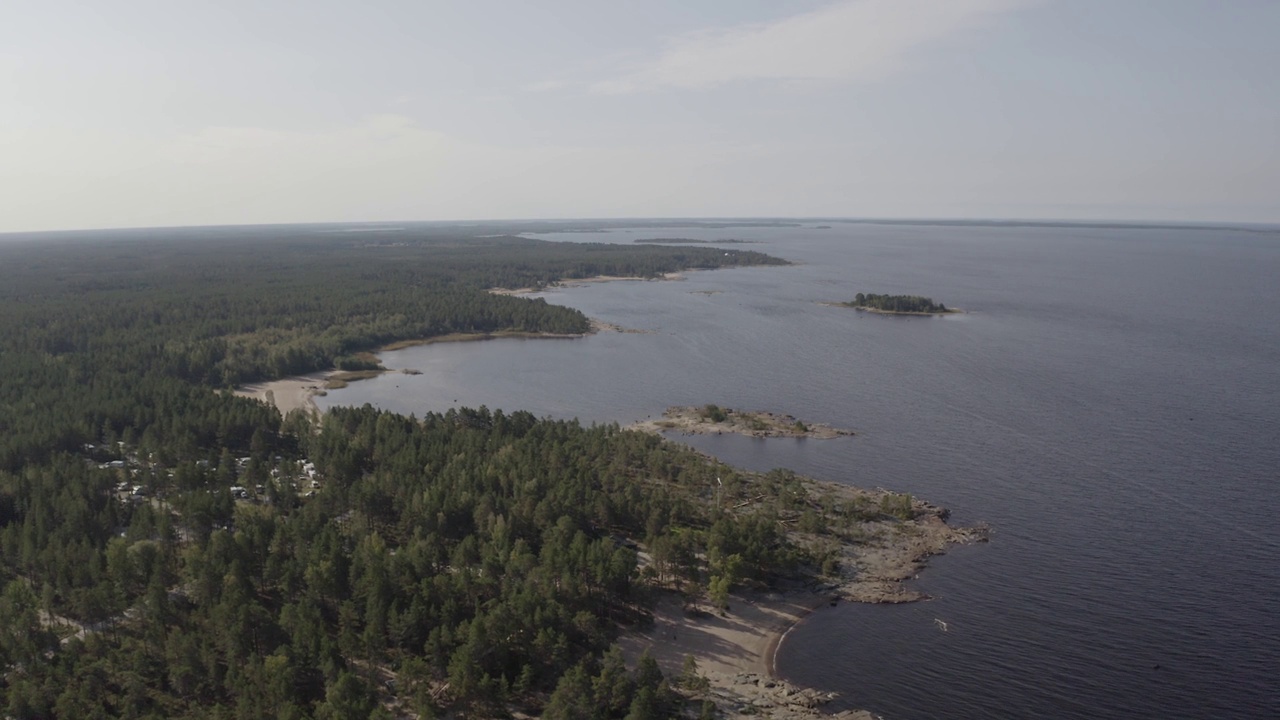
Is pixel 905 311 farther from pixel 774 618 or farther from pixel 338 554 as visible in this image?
pixel 338 554

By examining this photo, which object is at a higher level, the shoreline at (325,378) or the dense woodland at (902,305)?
the dense woodland at (902,305)

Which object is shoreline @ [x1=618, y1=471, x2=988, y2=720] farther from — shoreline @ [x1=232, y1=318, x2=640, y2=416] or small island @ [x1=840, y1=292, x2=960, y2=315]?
small island @ [x1=840, y1=292, x2=960, y2=315]

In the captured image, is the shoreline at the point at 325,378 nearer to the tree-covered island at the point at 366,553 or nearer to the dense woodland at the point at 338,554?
the tree-covered island at the point at 366,553

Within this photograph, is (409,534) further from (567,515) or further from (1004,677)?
(1004,677)

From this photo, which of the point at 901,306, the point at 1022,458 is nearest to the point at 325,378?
the point at 1022,458

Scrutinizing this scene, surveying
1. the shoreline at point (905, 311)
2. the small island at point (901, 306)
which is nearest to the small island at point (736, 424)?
the shoreline at point (905, 311)

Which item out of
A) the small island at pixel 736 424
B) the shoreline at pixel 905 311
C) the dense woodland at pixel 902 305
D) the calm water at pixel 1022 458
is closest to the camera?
the calm water at pixel 1022 458

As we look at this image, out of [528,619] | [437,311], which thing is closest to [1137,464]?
[528,619]
